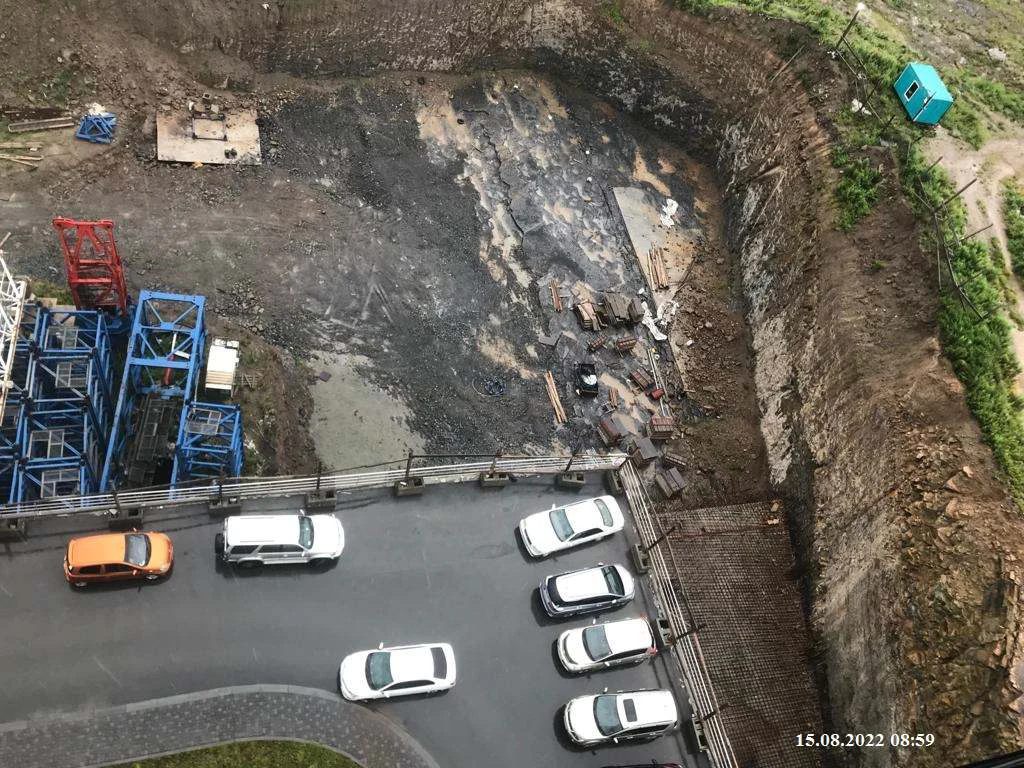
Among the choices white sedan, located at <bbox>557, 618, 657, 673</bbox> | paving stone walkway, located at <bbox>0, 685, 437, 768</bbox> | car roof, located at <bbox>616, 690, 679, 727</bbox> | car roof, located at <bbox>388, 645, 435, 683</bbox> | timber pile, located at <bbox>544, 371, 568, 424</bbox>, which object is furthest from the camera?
timber pile, located at <bbox>544, 371, 568, 424</bbox>

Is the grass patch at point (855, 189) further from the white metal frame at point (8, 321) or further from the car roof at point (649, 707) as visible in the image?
the white metal frame at point (8, 321)

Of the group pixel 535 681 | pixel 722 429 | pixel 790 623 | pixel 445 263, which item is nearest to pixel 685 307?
pixel 722 429

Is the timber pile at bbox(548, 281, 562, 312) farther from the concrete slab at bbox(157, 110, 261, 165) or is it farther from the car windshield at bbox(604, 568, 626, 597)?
the car windshield at bbox(604, 568, 626, 597)

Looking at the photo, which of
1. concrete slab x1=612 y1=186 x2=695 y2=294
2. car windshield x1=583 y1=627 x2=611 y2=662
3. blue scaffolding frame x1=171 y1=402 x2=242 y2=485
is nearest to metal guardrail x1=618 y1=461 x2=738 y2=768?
car windshield x1=583 y1=627 x2=611 y2=662

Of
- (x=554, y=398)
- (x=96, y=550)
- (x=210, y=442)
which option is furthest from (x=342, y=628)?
(x=554, y=398)

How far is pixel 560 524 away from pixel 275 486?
770 centimetres

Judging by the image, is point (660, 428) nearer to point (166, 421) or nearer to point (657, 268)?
point (657, 268)

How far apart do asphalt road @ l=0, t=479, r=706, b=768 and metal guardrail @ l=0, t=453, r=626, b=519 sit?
0.46m

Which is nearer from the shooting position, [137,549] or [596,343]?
[137,549]

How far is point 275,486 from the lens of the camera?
17.4 meters

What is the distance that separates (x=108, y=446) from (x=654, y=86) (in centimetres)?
3114

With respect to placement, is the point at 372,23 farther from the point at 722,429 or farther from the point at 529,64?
the point at 722,429

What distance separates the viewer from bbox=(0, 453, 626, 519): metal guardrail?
16245mm
